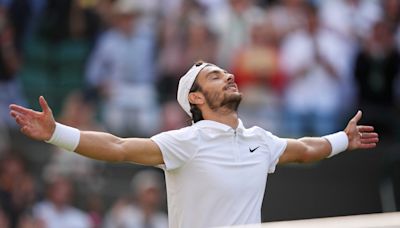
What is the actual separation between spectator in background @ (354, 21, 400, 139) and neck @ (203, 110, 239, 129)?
514cm

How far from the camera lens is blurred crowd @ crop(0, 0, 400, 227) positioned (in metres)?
11.0

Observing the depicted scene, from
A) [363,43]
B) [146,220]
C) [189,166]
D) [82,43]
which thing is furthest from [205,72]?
[363,43]

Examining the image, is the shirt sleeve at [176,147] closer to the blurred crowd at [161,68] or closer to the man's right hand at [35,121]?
the man's right hand at [35,121]

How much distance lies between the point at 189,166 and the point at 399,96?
599 centimetres

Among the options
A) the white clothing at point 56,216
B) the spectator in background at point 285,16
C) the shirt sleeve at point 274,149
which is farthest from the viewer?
the spectator in background at point 285,16

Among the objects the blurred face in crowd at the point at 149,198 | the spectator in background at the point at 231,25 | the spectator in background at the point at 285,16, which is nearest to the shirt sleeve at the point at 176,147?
the blurred face in crowd at the point at 149,198

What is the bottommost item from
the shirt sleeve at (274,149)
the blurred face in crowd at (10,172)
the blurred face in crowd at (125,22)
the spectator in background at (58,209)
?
the spectator in background at (58,209)

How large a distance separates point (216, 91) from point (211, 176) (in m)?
0.58

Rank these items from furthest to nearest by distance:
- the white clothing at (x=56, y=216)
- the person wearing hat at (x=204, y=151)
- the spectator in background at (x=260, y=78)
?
the spectator in background at (x=260, y=78)
the white clothing at (x=56, y=216)
the person wearing hat at (x=204, y=151)

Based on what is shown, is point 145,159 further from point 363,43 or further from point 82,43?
point 363,43

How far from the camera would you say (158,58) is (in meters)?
11.6

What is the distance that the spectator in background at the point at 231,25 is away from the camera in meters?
11.7

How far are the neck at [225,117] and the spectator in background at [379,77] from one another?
5.14 m

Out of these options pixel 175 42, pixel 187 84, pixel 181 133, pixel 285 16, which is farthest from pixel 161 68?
pixel 181 133
